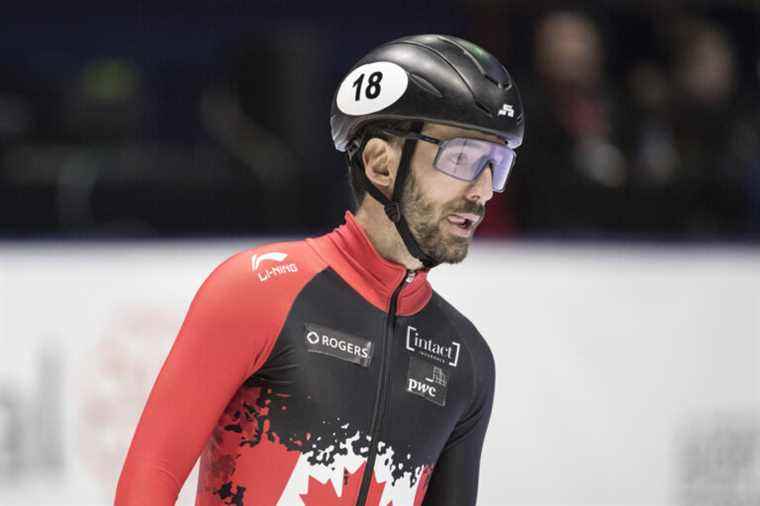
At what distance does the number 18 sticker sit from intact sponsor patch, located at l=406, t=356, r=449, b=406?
600 mm

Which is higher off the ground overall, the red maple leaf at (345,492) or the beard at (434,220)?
the beard at (434,220)

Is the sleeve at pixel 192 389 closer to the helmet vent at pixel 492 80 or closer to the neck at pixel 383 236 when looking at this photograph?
the neck at pixel 383 236

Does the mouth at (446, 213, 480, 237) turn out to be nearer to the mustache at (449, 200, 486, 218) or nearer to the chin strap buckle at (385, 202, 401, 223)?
the mustache at (449, 200, 486, 218)

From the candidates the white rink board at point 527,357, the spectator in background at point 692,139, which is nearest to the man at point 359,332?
the white rink board at point 527,357

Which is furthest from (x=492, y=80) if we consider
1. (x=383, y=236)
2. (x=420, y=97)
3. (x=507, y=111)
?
(x=383, y=236)

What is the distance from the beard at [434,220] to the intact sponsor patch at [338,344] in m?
0.27

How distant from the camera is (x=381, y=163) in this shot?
10.3 feet

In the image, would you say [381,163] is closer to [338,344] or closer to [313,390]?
[338,344]

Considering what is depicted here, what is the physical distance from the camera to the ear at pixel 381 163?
3.14 metres

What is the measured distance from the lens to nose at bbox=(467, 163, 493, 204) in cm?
311

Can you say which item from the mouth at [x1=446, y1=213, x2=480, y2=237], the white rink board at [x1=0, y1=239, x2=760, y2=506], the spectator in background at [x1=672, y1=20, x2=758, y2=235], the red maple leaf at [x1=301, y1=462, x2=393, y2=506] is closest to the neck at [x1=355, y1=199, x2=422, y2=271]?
the mouth at [x1=446, y1=213, x2=480, y2=237]

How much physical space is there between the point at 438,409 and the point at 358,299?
0.32m

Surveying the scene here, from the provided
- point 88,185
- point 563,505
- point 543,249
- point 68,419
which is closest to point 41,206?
point 88,185

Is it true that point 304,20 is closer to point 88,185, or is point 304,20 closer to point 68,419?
point 88,185
